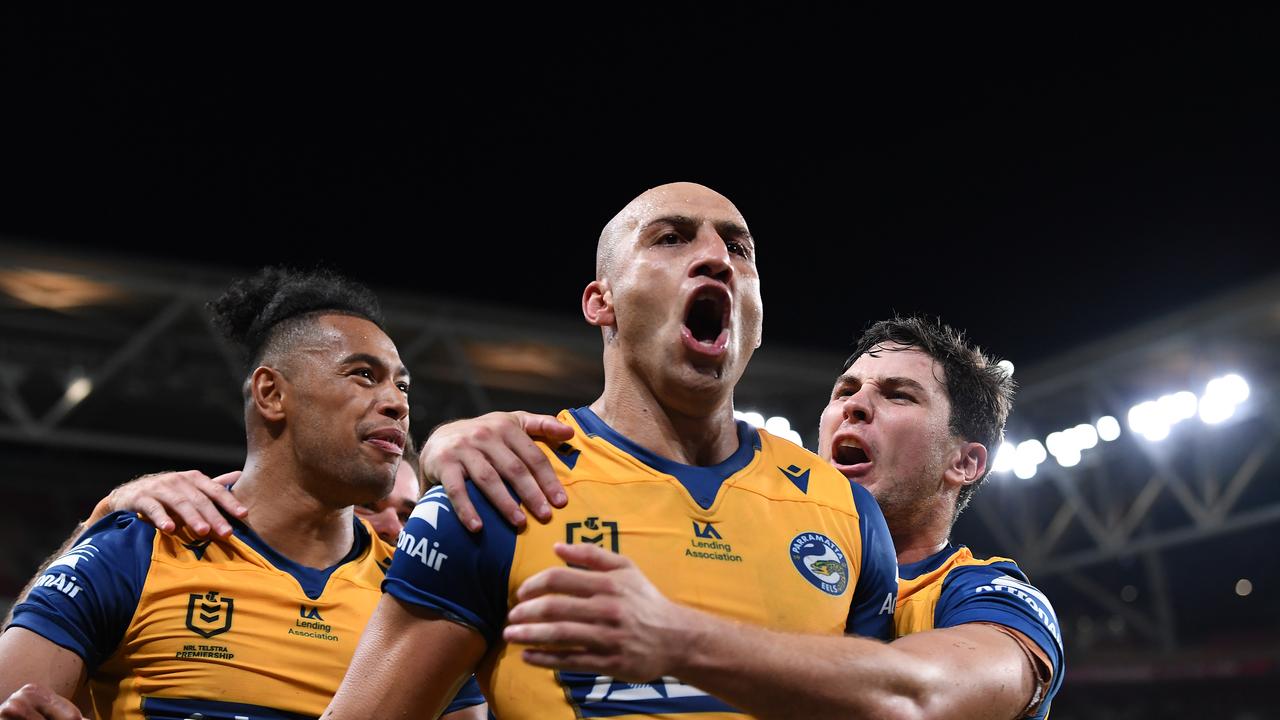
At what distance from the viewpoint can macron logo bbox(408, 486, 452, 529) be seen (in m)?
2.34

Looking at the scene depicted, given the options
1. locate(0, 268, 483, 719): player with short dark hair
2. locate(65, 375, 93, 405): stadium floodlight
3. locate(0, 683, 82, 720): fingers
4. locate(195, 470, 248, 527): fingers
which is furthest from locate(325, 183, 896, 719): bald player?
locate(65, 375, 93, 405): stadium floodlight

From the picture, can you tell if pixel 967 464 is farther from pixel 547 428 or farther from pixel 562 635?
pixel 562 635

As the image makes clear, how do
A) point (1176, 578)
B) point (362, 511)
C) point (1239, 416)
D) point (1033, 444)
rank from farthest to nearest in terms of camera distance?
point (1176, 578) < point (1033, 444) < point (1239, 416) < point (362, 511)

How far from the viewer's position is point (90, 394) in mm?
11445

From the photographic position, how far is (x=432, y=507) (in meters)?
2.37

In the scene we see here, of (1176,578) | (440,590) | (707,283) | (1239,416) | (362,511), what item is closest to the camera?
(440,590)

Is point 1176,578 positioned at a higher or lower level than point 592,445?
higher

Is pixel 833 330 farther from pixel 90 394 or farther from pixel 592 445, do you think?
pixel 592 445

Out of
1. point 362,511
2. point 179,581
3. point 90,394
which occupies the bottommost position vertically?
point 179,581

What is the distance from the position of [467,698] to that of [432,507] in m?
1.35

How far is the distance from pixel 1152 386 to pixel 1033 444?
4.24 feet

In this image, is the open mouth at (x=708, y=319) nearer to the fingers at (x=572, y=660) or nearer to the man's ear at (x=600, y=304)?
the man's ear at (x=600, y=304)

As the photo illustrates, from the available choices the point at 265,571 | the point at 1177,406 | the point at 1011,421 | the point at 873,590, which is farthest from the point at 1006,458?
the point at 873,590

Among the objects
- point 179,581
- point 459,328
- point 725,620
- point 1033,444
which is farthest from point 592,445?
point 1033,444
